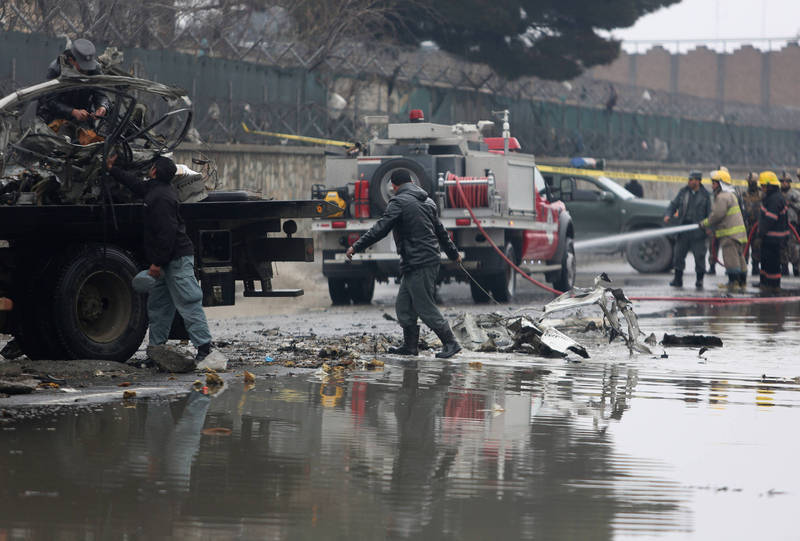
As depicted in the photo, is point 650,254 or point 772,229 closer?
point 772,229

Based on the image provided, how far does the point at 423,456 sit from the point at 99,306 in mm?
A: 4706

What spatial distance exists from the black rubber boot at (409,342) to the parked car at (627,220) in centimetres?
1514

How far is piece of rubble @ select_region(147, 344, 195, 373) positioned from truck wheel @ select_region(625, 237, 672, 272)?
60.7ft

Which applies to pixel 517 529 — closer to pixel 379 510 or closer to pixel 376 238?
pixel 379 510

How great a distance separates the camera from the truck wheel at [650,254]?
92.7ft

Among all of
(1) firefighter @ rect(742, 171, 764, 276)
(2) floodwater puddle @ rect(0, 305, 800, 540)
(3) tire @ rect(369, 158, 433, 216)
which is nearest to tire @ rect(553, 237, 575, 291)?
(3) tire @ rect(369, 158, 433, 216)

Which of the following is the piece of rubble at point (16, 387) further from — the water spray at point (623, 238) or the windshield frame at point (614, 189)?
the windshield frame at point (614, 189)

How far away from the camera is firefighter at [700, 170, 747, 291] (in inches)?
909

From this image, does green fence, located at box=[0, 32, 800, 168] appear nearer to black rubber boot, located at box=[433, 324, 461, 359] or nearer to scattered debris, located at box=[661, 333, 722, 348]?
black rubber boot, located at box=[433, 324, 461, 359]

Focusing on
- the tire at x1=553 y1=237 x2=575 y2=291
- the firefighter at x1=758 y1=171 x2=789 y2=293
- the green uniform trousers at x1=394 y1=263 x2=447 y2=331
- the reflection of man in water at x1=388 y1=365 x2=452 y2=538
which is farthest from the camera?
the firefighter at x1=758 y1=171 x2=789 y2=293

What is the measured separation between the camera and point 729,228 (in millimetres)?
23078

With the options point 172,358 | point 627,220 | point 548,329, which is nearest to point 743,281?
point 627,220

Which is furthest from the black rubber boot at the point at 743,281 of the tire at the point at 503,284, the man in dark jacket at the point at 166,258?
the man in dark jacket at the point at 166,258

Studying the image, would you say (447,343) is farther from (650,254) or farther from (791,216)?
(650,254)
